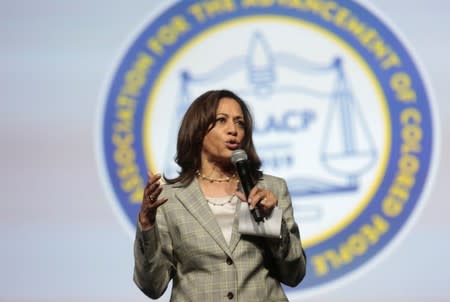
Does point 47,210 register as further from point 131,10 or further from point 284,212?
point 284,212

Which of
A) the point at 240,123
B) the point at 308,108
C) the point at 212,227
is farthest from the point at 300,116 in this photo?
the point at 212,227

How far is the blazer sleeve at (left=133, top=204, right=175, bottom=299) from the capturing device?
1.96 m

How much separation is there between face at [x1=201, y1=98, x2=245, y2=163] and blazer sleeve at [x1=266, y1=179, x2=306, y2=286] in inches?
8.2

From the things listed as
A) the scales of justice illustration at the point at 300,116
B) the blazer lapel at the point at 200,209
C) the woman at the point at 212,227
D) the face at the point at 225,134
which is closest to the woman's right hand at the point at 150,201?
the woman at the point at 212,227

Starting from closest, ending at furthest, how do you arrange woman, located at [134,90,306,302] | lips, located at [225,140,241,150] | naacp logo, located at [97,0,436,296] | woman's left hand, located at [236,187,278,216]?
woman's left hand, located at [236,187,278,216] < woman, located at [134,90,306,302] < lips, located at [225,140,241,150] < naacp logo, located at [97,0,436,296]

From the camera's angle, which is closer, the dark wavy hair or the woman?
the woman

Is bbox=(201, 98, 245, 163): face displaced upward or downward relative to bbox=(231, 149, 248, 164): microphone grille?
upward

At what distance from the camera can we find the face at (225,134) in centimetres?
210

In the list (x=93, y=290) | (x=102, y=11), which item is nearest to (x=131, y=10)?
(x=102, y=11)

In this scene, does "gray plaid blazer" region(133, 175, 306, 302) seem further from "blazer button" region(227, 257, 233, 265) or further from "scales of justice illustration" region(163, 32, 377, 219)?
"scales of justice illustration" region(163, 32, 377, 219)

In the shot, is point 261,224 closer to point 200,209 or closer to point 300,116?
point 200,209

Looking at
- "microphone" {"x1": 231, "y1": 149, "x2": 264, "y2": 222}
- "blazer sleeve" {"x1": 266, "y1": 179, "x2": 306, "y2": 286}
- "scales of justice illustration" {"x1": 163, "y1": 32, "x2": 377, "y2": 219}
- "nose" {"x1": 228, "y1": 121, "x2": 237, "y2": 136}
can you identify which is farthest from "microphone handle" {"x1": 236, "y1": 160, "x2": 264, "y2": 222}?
"scales of justice illustration" {"x1": 163, "y1": 32, "x2": 377, "y2": 219}

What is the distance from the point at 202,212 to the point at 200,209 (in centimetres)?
1

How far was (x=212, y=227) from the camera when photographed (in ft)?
6.54
